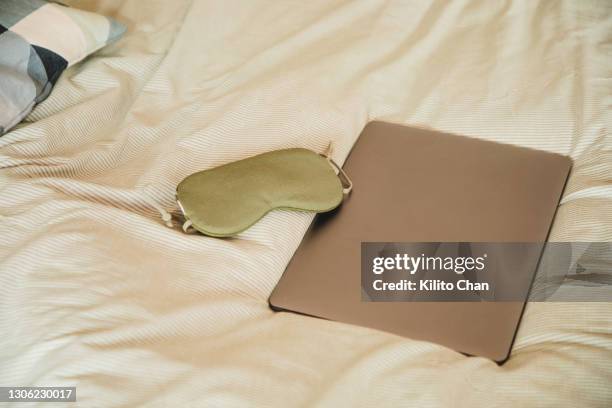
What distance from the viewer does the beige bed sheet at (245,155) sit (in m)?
0.77

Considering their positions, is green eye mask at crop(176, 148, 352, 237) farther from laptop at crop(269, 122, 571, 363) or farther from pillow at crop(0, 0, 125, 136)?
pillow at crop(0, 0, 125, 136)

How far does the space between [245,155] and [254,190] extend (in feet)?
0.44

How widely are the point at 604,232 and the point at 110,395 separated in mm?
723

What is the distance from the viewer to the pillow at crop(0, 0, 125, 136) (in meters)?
1.09

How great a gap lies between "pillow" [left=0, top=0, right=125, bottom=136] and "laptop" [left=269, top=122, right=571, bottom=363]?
55 cm

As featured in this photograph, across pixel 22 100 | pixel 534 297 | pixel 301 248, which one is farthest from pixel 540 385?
pixel 22 100

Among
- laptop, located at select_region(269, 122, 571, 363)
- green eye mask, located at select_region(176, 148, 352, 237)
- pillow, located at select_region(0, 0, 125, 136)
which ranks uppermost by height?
pillow, located at select_region(0, 0, 125, 136)

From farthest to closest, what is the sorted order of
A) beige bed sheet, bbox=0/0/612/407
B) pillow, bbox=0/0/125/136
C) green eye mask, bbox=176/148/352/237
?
pillow, bbox=0/0/125/136 < green eye mask, bbox=176/148/352/237 < beige bed sheet, bbox=0/0/612/407

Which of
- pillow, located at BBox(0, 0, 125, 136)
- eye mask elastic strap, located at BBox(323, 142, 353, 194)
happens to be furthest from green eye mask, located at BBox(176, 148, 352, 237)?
pillow, located at BBox(0, 0, 125, 136)

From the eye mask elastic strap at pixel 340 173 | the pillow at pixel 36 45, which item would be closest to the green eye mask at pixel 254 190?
the eye mask elastic strap at pixel 340 173

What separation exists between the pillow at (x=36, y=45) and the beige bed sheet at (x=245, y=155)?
0.04 m

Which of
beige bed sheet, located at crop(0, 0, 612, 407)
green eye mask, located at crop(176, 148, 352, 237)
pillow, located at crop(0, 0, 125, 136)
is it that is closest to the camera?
beige bed sheet, located at crop(0, 0, 612, 407)

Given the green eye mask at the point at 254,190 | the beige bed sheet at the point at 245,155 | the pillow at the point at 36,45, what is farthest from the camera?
the pillow at the point at 36,45

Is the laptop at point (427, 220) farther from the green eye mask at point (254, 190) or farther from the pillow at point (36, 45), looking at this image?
the pillow at point (36, 45)
